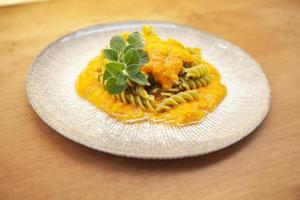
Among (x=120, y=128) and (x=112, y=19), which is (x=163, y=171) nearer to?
(x=120, y=128)

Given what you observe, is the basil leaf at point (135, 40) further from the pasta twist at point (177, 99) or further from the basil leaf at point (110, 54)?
the pasta twist at point (177, 99)

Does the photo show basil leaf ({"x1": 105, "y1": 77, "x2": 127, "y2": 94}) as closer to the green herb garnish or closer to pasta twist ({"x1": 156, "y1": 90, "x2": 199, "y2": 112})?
the green herb garnish

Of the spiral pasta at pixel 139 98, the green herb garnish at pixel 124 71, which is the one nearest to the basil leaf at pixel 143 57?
the green herb garnish at pixel 124 71

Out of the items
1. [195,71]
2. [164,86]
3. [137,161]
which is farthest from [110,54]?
[137,161]

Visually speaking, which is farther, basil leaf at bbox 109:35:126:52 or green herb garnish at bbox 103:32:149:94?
basil leaf at bbox 109:35:126:52

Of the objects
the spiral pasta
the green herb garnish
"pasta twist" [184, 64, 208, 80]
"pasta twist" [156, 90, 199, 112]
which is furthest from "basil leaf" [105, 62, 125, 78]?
"pasta twist" [184, 64, 208, 80]

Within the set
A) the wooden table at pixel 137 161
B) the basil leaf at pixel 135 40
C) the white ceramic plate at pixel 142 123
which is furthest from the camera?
the basil leaf at pixel 135 40
